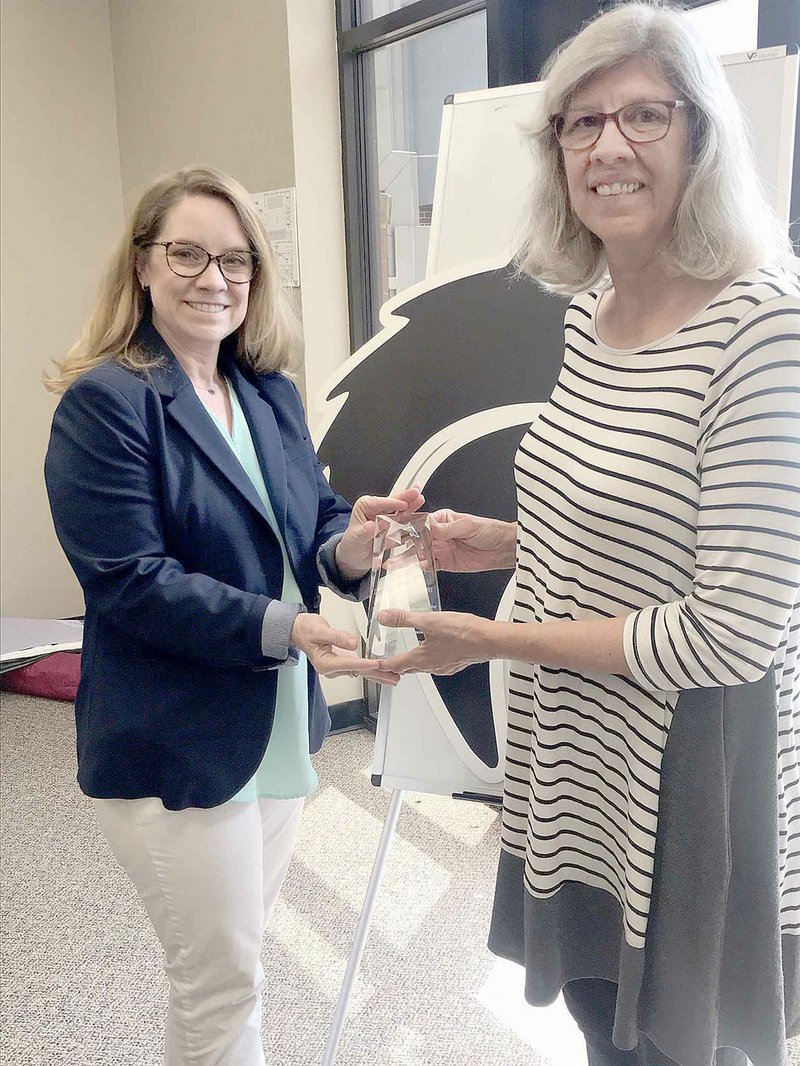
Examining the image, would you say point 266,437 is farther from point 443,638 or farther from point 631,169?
point 631,169

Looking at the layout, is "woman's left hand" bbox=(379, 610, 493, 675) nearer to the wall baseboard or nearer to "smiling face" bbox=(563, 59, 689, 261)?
"smiling face" bbox=(563, 59, 689, 261)

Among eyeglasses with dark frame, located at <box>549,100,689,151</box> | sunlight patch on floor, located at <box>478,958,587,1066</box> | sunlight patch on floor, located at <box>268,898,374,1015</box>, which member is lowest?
sunlight patch on floor, located at <box>268,898,374,1015</box>

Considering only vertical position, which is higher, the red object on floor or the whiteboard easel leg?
the whiteboard easel leg

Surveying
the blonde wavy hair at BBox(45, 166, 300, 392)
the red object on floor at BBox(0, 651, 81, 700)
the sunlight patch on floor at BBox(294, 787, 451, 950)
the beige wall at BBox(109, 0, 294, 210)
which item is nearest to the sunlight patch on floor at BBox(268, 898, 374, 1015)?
the sunlight patch on floor at BBox(294, 787, 451, 950)

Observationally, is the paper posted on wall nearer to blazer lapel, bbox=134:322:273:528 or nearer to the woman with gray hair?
blazer lapel, bbox=134:322:273:528

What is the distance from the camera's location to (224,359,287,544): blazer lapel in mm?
1381

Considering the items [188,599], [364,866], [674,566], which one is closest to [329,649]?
[188,599]

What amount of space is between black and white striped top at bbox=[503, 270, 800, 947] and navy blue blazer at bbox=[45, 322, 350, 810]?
0.38 m

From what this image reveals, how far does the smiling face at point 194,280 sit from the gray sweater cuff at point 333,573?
1.16ft

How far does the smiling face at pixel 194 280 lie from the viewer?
1.34 m

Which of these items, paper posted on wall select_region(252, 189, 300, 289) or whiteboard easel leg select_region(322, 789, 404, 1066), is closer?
whiteboard easel leg select_region(322, 789, 404, 1066)

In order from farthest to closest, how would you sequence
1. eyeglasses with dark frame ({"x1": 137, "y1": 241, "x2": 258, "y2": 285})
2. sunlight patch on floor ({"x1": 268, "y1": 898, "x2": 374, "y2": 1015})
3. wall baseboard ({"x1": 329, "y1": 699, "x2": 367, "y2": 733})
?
wall baseboard ({"x1": 329, "y1": 699, "x2": 367, "y2": 733})
sunlight patch on floor ({"x1": 268, "y1": 898, "x2": 374, "y2": 1015})
eyeglasses with dark frame ({"x1": 137, "y1": 241, "x2": 258, "y2": 285})

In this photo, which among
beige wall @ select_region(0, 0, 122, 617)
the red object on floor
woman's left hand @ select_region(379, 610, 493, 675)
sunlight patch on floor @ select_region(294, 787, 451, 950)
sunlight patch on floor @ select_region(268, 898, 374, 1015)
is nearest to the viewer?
woman's left hand @ select_region(379, 610, 493, 675)

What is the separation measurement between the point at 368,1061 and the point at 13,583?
320 cm
